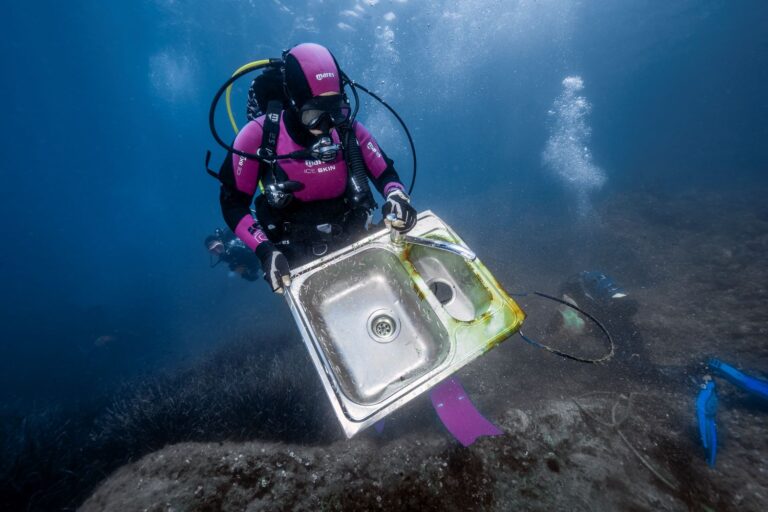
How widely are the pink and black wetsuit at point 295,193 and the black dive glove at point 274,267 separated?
0.74 ft

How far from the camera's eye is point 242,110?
4697 centimetres

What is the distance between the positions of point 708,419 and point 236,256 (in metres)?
10.1

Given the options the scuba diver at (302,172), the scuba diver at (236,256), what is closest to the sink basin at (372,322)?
the scuba diver at (302,172)

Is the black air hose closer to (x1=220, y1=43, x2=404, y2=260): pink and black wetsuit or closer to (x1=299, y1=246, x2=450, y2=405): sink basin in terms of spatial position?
(x1=220, y1=43, x2=404, y2=260): pink and black wetsuit

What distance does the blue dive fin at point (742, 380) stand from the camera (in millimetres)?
3121

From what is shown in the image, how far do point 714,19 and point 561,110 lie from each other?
99.1ft

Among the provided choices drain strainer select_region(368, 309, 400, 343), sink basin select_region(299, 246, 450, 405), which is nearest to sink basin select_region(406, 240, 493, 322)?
sink basin select_region(299, 246, 450, 405)

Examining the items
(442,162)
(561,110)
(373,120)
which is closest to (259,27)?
(373,120)

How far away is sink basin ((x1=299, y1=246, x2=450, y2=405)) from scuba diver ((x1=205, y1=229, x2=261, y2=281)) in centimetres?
678

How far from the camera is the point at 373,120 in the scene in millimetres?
44219

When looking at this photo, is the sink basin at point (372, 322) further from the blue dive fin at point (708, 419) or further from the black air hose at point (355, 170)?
the blue dive fin at point (708, 419)

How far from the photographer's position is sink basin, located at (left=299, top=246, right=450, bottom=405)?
256 cm

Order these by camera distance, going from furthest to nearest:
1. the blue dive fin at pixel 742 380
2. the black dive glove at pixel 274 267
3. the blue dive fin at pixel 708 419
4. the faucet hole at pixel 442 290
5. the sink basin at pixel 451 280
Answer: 1. the blue dive fin at pixel 742 380
2. the faucet hole at pixel 442 290
3. the sink basin at pixel 451 280
4. the blue dive fin at pixel 708 419
5. the black dive glove at pixel 274 267

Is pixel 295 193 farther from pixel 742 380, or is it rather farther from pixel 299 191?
pixel 742 380
